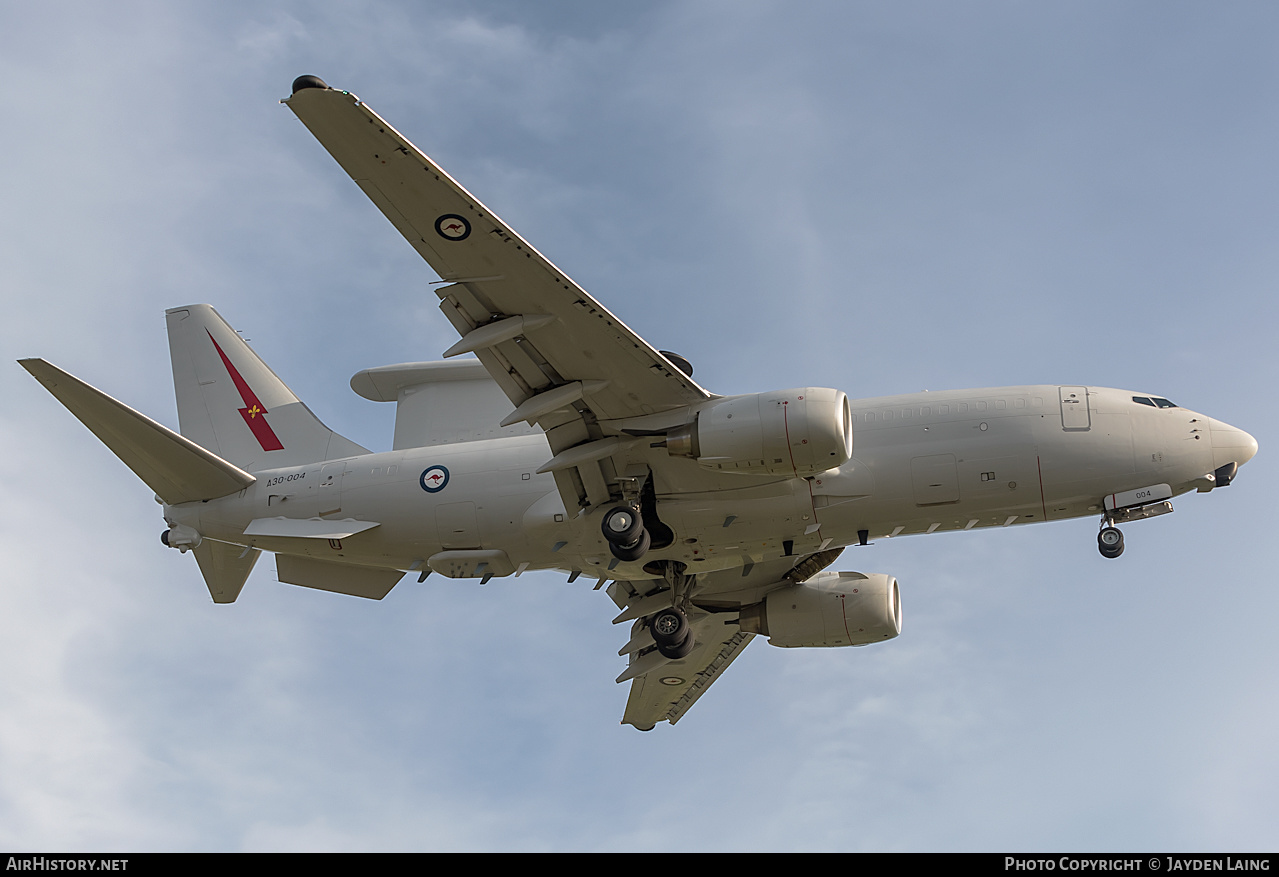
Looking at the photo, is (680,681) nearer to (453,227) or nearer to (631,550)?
(631,550)

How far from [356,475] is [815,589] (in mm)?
12834

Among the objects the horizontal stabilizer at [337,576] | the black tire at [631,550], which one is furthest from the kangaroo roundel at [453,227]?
the horizontal stabilizer at [337,576]

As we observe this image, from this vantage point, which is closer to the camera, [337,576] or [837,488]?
[837,488]

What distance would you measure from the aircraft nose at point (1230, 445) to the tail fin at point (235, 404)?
2061 centimetres

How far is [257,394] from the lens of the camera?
32.5 meters

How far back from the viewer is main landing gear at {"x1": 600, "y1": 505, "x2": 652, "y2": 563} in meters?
Answer: 25.2

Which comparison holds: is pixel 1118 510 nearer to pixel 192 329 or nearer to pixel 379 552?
pixel 379 552

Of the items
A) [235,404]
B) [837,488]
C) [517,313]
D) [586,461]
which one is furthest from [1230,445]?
[235,404]

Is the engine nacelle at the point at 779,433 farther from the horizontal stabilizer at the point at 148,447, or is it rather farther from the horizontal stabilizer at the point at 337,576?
the horizontal stabilizer at the point at 148,447

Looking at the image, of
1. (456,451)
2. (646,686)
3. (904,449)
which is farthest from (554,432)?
(646,686)

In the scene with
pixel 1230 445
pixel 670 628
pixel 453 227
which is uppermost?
pixel 453 227

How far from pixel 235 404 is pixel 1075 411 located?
22.4 meters

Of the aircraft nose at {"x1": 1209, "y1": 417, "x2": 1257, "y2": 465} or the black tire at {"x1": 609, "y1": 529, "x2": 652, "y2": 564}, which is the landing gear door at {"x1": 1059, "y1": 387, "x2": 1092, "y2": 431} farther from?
the black tire at {"x1": 609, "y1": 529, "x2": 652, "y2": 564}

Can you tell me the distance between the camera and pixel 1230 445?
991 inches
